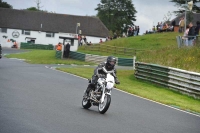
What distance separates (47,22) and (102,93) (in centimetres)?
9373

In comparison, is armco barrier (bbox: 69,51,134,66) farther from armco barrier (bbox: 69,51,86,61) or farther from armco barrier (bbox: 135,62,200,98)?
armco barrier (bbox: 135,62,200,98)

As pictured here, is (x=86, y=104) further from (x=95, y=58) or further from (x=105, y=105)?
(x=95, y=58)

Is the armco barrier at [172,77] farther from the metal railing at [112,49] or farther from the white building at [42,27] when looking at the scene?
the white building at [42,27]

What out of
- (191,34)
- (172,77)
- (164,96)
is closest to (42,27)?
(191,34)

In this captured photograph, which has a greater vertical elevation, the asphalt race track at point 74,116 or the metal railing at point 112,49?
the metal railing at point 112,49

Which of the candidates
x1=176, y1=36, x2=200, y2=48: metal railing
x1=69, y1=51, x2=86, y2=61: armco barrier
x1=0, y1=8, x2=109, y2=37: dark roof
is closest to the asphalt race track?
x1=176, y1=36, x2=200, y2=48: metal railing

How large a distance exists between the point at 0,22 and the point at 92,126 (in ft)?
315

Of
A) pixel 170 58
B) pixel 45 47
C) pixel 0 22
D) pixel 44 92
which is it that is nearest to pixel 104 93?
pixel 44 92

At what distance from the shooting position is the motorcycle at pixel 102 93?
14.4m

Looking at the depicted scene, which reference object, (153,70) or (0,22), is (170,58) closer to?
(153,70)

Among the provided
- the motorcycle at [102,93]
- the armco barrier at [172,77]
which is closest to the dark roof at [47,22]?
the armco barrier at [172,77]

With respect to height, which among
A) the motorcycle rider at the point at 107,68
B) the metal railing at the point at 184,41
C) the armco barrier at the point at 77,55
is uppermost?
the metal railing at the point at 184,41

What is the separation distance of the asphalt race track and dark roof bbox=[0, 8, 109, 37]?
3402 inches

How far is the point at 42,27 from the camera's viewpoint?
347ft
